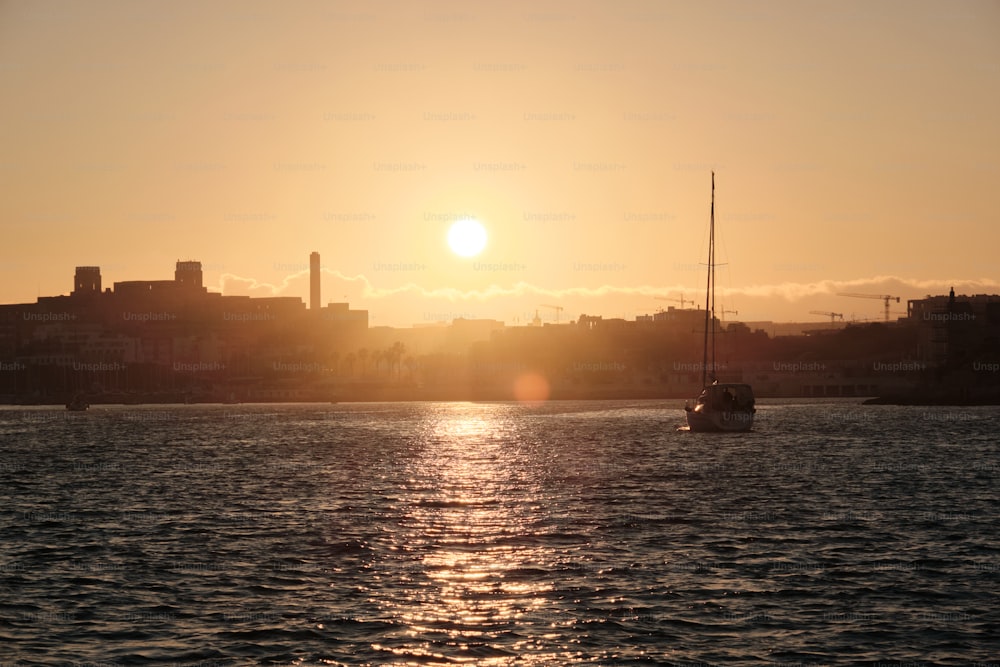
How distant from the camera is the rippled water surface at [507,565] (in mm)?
25922

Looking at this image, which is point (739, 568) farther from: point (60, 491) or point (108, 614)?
point (60, 491)

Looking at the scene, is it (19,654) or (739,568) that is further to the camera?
(739,568)

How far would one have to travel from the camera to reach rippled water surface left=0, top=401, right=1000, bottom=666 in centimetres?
2592

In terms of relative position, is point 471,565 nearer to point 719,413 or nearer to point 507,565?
point 507,565

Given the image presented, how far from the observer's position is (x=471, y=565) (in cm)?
3559

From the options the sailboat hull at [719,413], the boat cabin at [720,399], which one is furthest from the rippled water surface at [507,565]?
the boat cabin at [720,399]

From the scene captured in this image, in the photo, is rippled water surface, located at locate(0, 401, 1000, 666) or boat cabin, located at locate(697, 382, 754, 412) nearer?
rippled water surface, located at locate(0, 401, 1000, 666)

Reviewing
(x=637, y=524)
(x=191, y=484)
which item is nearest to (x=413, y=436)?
(x=191, y=484)

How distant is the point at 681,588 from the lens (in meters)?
31.7

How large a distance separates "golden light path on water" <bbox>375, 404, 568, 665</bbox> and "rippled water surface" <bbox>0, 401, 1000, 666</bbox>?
0.40 ft

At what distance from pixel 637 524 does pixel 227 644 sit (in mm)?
22509

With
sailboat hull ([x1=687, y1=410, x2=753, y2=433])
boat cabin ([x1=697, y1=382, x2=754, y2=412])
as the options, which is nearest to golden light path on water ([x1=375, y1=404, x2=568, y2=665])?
sailboat hull ([x1=687, y1=410, x2=753, y2=433])

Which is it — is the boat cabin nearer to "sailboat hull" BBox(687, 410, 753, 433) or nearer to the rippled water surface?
"sailboat hull" BBox(687, 410, 753, 433)

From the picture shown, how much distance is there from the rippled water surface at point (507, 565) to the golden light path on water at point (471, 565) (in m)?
0.12
